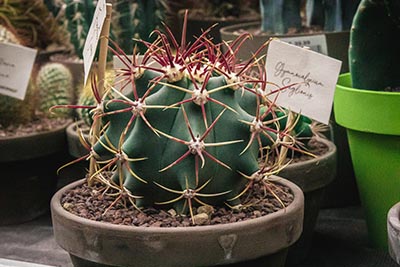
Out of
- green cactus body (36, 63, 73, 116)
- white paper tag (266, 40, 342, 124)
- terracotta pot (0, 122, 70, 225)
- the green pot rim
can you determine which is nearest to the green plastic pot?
the green pot rim

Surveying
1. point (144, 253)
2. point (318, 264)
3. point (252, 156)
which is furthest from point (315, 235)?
point (144, 253)

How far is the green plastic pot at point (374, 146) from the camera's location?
127 centimetres

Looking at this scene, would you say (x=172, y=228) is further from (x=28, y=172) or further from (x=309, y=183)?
(x=28, y=172)

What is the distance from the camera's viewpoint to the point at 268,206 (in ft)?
3.32

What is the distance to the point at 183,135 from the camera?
96 cm

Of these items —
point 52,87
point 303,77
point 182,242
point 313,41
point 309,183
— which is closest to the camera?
point 182,242

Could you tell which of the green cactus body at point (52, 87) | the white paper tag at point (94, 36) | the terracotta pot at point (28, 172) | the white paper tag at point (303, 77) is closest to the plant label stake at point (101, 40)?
the white paper tag at point (94, 36)

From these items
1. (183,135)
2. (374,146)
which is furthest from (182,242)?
(374,146)

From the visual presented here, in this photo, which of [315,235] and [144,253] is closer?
[144,253]

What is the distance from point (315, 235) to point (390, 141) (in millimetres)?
271

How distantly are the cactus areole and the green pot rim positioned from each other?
310 mm

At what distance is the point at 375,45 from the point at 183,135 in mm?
512

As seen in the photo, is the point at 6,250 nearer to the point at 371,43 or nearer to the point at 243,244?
the point at 243,244

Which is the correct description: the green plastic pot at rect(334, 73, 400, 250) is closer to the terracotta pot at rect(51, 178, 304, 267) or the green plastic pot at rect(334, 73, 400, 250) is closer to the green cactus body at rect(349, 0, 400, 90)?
the green cactus body at rect(349, 0, 400, 90)
